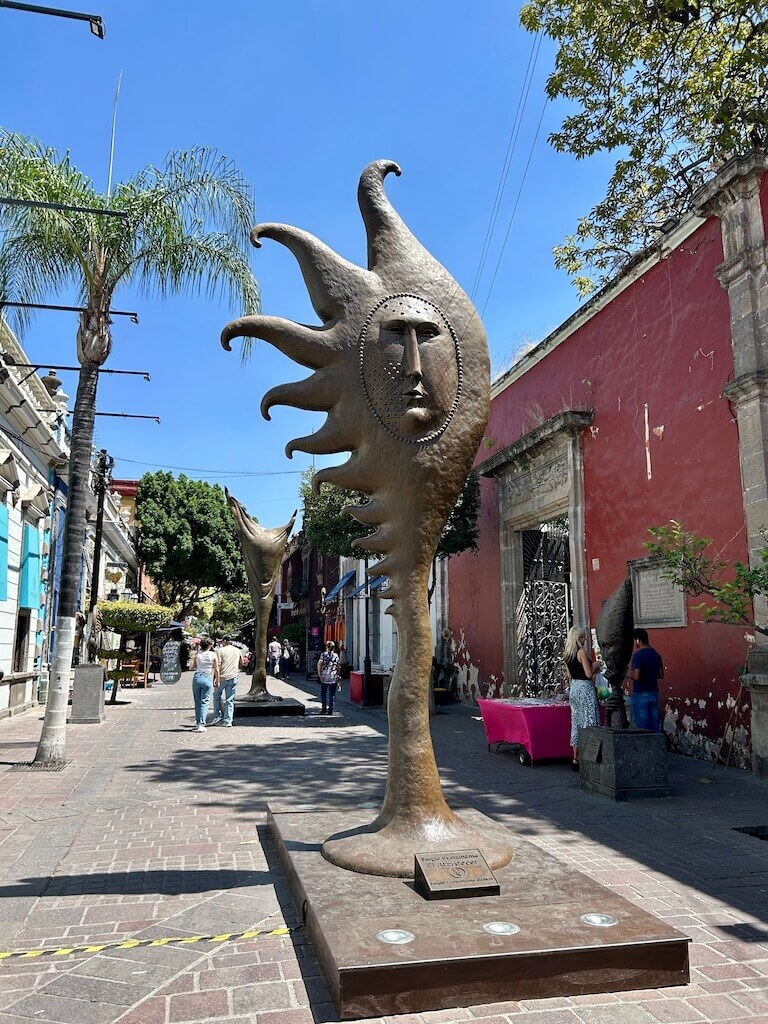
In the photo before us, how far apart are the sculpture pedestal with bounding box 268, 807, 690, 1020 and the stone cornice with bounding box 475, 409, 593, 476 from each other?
355 inches

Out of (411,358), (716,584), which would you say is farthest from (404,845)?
(716,584)

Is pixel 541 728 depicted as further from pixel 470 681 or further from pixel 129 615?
pixel 129 615

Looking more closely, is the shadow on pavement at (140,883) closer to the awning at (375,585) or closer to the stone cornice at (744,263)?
the stone cornice at (744,263)

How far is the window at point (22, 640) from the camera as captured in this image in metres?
15.5

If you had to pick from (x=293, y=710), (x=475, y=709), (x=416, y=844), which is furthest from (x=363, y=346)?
(x=475, y=709)

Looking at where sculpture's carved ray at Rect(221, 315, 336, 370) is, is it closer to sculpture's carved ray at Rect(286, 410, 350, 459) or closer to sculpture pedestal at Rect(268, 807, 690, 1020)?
sculpture's carved ray at Rect(286, 410, 350, 459)

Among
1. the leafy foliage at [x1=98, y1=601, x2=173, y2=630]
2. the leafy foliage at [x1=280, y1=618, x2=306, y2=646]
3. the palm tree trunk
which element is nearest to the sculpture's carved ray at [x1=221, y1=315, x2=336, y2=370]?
the palm tree trunk

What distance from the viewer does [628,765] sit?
23.1ft

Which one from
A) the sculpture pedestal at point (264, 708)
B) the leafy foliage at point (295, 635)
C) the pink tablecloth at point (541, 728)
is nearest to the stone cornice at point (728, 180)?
the pink tablecloth at point (541, 728)

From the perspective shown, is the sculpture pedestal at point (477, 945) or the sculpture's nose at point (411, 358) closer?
the sculpture pedestal at point (477, 945)

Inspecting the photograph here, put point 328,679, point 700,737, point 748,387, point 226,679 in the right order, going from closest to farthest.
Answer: point 748,387 → point 700,737 → point 226,679 → point 328,679

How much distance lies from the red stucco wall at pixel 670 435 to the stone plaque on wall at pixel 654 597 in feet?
0.50

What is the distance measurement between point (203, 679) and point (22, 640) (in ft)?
19.0

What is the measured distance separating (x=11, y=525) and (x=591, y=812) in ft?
40.2
